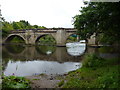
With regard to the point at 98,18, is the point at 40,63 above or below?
below

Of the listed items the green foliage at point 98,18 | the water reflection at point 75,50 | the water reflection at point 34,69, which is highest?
the green foliage at point 98,18

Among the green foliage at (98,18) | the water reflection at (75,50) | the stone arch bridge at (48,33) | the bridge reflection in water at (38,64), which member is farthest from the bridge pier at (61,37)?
the green foliage at (98,18)

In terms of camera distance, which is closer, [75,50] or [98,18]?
[98,18]

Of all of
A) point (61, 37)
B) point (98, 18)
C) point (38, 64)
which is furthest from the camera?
point (61, 37)

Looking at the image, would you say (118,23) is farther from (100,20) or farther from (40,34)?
(40,34)

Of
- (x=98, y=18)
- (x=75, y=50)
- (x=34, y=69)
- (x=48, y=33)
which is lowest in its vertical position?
(x=34, y=69)

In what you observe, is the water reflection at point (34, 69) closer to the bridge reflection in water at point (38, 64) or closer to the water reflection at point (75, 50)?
the bridge reflection in water at point (38, 64)

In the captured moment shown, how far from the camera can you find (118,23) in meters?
8.65

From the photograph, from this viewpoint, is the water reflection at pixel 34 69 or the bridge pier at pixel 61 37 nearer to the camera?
the water reflection at pixel 34 69

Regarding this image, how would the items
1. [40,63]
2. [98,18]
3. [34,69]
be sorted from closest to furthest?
1. [98,18]
2. [34,69]
3. [40,63]

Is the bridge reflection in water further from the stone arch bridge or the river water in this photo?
the stone arch bridge

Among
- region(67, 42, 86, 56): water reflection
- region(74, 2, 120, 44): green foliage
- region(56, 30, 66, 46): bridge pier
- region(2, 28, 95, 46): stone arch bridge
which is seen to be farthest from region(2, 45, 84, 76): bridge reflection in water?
region(2, 28, 95, 46): stone arch bridge

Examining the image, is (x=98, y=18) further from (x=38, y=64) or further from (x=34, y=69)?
(x=38, y=64)

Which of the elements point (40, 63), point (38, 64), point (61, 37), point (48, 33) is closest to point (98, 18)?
point (38, 64)
